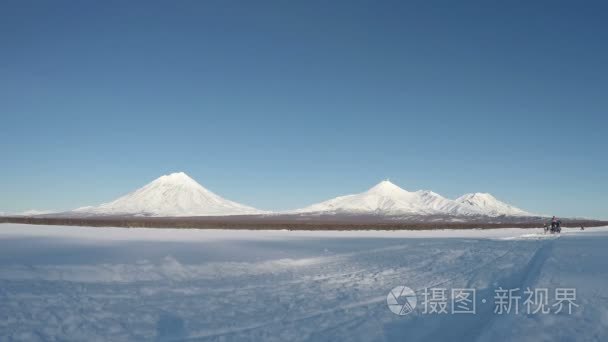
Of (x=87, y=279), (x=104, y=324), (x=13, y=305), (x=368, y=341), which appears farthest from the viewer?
(x=87, y=279)

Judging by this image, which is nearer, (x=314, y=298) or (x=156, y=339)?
(x=156, y=339)

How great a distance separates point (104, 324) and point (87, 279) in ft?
17.3

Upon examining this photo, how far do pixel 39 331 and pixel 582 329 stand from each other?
899cm

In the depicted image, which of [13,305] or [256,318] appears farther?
[13,305]

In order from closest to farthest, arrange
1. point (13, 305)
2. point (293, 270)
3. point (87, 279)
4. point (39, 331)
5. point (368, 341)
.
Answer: point (368, 341) → point (39, 331) → point (13, 305) → point (87, 279) → point (293, 270)

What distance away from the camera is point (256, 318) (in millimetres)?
8828

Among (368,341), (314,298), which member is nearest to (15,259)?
(314,298)

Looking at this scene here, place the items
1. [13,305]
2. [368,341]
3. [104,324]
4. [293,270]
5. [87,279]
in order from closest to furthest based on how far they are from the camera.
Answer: [368,341]
[104,324]
[13,305]
[87,279]
[293,270]

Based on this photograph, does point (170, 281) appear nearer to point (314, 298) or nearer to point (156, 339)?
point (314, 298)

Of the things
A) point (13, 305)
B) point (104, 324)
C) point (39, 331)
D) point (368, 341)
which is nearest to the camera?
point (368, 341)

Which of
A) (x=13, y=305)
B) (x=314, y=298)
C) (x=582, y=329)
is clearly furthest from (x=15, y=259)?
(x=582, y=329)

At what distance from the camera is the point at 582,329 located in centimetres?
775

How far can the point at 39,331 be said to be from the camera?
779cm

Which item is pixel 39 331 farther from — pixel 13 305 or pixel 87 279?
pixel 87 279
